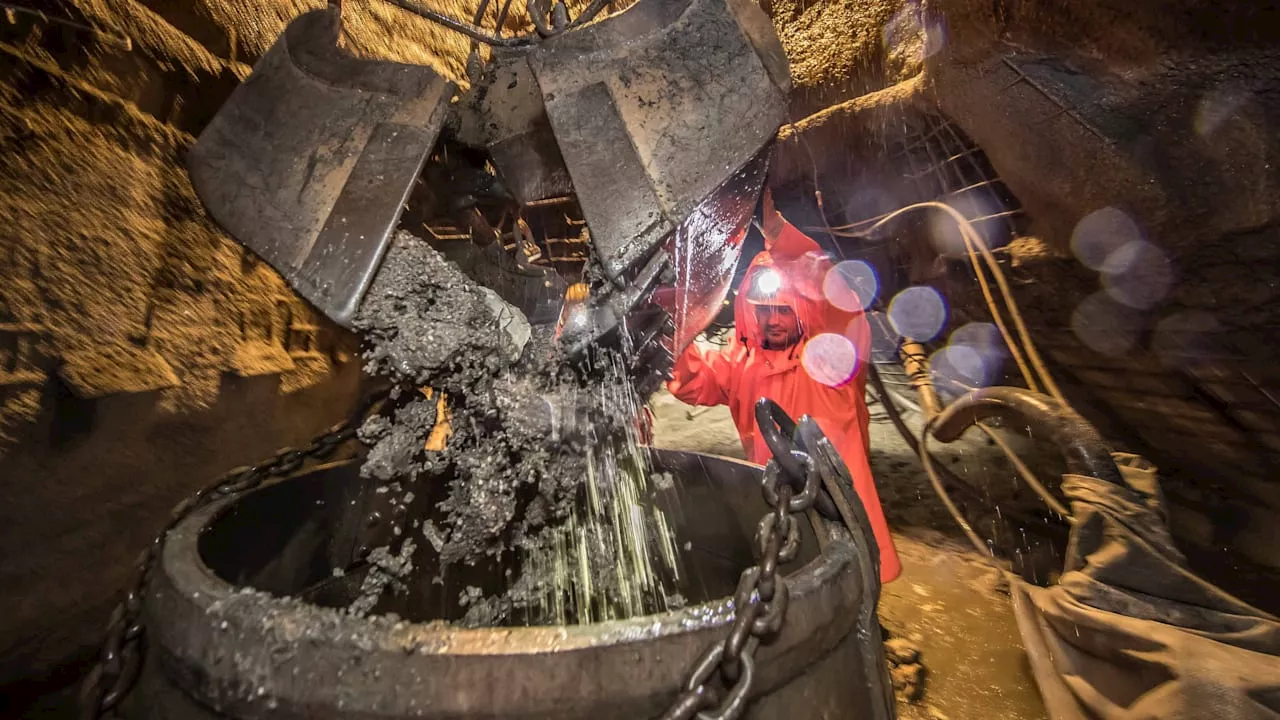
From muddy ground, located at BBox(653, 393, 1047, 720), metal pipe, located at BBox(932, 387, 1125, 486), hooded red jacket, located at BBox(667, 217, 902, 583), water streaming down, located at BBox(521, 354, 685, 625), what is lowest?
muddy ground, located at BBox(653, 393, 1047, 720)

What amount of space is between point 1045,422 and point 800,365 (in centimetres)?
162

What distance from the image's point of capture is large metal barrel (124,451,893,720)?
81 cm

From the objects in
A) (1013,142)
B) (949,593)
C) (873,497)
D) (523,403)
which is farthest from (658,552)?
(1013,142)

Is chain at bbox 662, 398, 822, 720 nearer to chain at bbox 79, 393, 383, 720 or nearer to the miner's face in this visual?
chain at bbox 79, 393, 383, 720

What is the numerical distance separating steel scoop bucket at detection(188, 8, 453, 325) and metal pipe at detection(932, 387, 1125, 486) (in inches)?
136

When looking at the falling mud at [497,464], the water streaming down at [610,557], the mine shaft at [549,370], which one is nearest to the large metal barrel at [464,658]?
the mine shaft at [549,370]

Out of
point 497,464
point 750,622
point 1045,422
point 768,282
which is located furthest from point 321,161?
point 1045,422

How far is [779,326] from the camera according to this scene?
4031 millimetres

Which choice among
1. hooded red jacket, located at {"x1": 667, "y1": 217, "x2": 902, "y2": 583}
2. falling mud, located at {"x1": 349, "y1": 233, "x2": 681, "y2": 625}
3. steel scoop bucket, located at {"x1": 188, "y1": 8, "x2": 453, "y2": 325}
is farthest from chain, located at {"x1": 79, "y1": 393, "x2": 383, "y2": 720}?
hooded red jacket, located at {"x1": 667, "y1": 217, "x2": 902, "y2": 583}

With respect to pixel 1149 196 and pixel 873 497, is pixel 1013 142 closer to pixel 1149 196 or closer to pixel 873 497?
pixel 1149 196

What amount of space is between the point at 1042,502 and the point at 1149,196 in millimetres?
3378

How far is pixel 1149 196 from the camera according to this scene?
7.90ft

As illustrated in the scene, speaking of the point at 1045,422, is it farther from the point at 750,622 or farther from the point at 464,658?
the point at 464,658

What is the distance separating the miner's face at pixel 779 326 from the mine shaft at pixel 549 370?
0.83 meters
